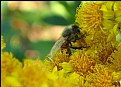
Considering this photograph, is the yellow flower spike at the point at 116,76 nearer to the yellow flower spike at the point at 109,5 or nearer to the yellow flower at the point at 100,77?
the yellow flower at the point at 100,77

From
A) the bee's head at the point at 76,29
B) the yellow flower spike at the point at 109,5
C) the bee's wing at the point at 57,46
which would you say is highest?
the yellow flower spike at the point at 109,5

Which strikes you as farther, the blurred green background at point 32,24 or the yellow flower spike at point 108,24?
the blurred green background at point 32,24

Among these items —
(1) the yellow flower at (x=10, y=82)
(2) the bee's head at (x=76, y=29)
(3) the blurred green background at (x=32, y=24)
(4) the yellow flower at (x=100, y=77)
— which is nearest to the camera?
(1) the yellow flower at (x=10, y=82)

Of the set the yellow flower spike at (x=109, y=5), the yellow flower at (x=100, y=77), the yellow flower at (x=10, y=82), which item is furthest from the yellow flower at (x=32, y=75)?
the yellow flower spike at (x=109, y=5)

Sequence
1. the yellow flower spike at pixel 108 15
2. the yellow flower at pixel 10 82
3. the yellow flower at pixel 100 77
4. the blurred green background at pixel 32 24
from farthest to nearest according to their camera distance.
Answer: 1. the blurred green background at pixel 32 24
2. the yellow flower spike at pixel 108 15
3. the yellow flower at pixel 100 77
4. the yellow flower at pixel 10 82

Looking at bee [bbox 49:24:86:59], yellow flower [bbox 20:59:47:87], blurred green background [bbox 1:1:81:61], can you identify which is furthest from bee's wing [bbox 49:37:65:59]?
blurred green background [bbox 1:1:81:61]

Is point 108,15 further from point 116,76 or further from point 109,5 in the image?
point 116,76

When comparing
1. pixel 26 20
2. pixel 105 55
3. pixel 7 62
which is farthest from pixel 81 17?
pixel 26 20

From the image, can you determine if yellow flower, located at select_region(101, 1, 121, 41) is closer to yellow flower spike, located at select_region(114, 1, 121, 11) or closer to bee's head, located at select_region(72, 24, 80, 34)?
yellow flower spike, located at select_region(114, 1, 121, 11)
